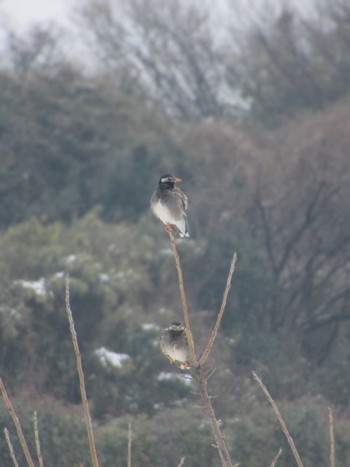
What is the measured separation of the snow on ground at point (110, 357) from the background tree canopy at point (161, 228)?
3 centimetres

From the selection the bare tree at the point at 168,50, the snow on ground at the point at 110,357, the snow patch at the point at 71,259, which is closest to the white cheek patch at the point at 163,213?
the snow on ground at the point at 110,357

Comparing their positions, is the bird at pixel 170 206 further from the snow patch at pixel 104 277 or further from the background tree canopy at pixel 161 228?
the snow patch at pixel 104 277

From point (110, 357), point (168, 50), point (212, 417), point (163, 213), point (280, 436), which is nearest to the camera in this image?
point (212, 417)

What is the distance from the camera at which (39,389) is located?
13352 millimetres

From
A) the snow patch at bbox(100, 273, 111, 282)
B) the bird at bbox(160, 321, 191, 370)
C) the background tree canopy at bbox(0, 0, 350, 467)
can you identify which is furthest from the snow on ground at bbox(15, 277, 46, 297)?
the bird at bbox(160, 321, 191, 370)

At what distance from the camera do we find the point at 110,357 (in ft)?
47.4

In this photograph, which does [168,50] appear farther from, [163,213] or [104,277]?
[163,213]

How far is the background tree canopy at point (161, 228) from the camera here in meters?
13.5

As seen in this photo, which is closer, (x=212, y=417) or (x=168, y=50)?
(x=212, y=417)

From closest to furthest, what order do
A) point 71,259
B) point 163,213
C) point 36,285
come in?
point 163,213, point 36,285, point 71,259

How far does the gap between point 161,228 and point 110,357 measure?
4689mm

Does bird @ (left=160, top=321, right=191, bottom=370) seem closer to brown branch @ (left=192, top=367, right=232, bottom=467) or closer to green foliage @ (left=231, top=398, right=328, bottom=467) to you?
brown branch @ (left=192, top=367, right=232, bottom=467)

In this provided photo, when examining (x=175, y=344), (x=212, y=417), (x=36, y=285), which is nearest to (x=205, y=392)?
(x=212, y=417)

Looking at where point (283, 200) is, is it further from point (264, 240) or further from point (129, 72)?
point (129, 72)
